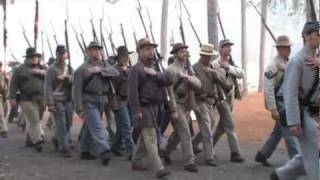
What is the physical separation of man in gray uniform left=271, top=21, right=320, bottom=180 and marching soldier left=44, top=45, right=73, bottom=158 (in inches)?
225

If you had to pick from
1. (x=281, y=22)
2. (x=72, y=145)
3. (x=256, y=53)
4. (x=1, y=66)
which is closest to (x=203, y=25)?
(x=256, y=53)

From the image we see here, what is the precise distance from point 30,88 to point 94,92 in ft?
7.31

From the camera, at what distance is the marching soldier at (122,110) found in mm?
11047

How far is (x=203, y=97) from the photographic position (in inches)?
405

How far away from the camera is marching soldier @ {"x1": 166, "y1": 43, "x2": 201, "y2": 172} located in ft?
A: 31.5

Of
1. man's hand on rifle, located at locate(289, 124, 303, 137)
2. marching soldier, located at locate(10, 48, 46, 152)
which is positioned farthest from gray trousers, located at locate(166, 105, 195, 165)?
marching soldier, located at locate(10, 48, 46, 152)

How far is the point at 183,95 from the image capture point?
10.0m

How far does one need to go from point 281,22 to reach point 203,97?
52.4m

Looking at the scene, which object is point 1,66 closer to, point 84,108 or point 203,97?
point 84,108

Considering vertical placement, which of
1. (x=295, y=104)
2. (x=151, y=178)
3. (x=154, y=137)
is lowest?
(x=151, y=178)

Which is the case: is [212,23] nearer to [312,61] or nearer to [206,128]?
[206,128]

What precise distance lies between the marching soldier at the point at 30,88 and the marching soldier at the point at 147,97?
11.3 feet

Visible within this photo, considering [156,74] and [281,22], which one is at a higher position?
[281,22]

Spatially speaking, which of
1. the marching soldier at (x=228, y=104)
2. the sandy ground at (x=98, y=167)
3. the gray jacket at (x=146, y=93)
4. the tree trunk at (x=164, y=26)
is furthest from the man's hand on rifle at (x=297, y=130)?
the tree trunk at (x=164, y=26)
